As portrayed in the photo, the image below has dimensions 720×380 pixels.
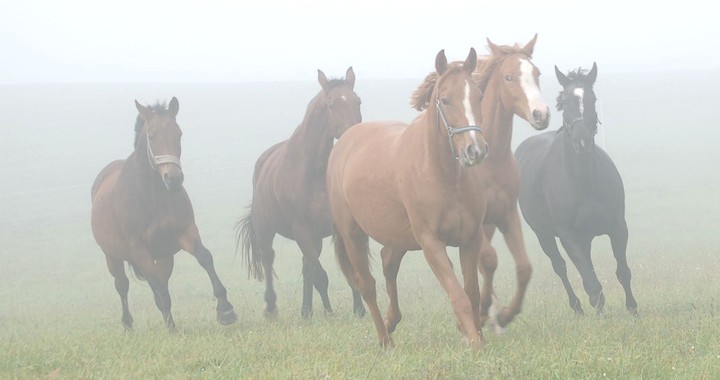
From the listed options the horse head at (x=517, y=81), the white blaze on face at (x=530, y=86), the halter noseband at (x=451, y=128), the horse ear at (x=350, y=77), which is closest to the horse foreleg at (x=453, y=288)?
the halter noseband at (x=451, y=128)

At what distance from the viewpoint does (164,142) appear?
10305mm

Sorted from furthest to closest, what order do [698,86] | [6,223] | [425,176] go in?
1. [698,86]
2. [6,223]
3. [425,176]

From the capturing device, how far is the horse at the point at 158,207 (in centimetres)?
1030

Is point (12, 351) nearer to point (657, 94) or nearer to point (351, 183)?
point (351, 183)

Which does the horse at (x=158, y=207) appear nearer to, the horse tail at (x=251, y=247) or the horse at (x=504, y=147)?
the horse tail at (x=251, y=247)

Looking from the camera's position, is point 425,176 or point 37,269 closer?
point 425,176

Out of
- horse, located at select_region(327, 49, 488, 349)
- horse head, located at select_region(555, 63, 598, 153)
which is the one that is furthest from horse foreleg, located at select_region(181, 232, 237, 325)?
horse head, located at select_region(555, 63, 598, 153)

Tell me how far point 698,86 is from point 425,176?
279 ft

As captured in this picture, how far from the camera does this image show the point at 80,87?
98.1 m

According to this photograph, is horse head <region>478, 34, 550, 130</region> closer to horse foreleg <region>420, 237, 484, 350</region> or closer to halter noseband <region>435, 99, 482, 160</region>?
halter noseband <region>435, 99, 482, 160</region>

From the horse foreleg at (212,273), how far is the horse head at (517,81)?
3.46 m

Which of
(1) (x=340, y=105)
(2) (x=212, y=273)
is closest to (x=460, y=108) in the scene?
(1) (x=340, y=105)

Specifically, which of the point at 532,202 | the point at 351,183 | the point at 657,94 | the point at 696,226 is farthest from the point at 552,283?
the point at 657,94

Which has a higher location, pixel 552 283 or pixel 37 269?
pixel 552 283
